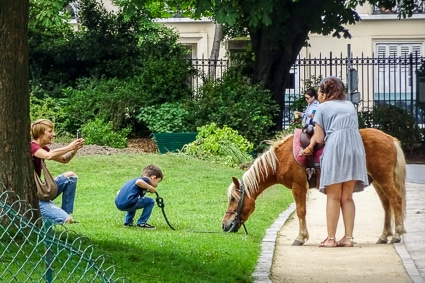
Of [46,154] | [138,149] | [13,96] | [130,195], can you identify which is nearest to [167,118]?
[138,149]

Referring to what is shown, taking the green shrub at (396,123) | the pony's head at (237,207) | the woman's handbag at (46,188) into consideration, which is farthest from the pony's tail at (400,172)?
the green shrub at (396,123)

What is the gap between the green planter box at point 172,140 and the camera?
25.8 m

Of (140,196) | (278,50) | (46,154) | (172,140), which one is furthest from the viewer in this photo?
(278,50)

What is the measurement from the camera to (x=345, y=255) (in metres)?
11.8

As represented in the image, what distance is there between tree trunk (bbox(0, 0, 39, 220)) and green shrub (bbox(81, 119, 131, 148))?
15.8 meters

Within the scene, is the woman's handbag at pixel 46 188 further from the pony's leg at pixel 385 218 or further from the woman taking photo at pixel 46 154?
the pony's leg at pixel 385 218

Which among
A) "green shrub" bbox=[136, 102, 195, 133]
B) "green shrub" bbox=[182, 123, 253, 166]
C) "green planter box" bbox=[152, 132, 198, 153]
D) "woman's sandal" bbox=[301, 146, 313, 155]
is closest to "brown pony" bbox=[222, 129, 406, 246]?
"woman's sandal" bbox=[301, 146, 313, 155]

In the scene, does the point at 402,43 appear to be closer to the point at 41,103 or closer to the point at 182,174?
the point at 41,103

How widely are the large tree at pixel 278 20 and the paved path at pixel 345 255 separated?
8929 millimetres

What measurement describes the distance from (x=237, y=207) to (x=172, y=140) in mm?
13180

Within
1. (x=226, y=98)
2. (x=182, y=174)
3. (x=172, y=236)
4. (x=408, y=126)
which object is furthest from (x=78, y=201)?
(x=408, y=126)

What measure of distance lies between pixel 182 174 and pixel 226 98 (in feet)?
23.1

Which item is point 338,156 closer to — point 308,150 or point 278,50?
point 308,150

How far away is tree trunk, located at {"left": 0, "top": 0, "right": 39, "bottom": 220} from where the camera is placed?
10.0 meters
